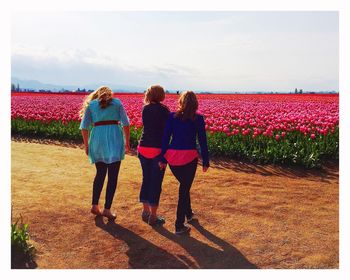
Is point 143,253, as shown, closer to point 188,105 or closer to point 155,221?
point 155,221

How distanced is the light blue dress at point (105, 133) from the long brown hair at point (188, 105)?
1056mm

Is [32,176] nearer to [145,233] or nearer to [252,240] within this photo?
[145,233]

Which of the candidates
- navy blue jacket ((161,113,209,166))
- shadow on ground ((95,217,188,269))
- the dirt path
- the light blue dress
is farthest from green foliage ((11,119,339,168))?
shadow on ground ((95,217,188,269))

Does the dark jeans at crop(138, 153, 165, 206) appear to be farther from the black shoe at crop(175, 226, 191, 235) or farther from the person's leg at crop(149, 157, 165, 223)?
the black shoe at crop(175, 226, 191, 235)

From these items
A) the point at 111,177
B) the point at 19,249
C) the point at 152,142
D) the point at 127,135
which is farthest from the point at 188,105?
the point at 19,249

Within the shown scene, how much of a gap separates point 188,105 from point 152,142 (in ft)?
2.87

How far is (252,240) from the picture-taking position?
5.37 metres

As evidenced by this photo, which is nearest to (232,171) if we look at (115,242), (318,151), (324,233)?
(318,151)

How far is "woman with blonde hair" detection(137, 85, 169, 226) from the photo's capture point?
5.59 meters

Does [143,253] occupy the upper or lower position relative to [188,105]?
lower

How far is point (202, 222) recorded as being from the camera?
6043 mm
